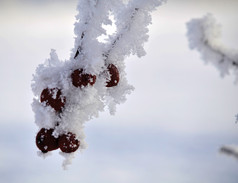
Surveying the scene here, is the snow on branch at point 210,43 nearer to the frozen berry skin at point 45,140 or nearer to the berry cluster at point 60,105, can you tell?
the berry cluster at point 60,105

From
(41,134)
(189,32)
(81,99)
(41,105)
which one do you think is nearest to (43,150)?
(41,134)

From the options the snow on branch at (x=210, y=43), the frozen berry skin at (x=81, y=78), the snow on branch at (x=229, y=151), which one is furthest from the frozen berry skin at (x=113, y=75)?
the snow on branch at (x=229, y=151)

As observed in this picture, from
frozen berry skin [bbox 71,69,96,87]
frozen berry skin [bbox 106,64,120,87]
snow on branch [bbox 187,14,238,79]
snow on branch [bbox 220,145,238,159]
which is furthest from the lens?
frozen berry skin [bbox 106,64,120,87]

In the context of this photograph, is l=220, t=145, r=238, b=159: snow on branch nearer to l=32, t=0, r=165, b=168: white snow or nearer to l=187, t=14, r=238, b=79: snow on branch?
l=187, t=14, r=238, b=79: snow on branch

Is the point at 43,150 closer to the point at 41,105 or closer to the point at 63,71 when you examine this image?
the point at 41,105

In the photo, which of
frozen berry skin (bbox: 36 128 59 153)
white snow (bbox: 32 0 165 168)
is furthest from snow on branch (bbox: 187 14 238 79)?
frozen berry skin (bbox: 36 128 59 153)

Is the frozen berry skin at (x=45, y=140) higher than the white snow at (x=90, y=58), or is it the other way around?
the white snow at (x=90, y=58)

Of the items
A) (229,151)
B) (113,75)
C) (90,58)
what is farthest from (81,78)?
(229,151)

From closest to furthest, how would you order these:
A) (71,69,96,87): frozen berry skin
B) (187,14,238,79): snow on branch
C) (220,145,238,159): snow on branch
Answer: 1. (220,145,238,159): snow on branch
2. (187,14,238,79): snow on branch
3. (71,69,96,87): frozen berry skin

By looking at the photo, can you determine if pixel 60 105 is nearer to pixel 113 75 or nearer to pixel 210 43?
pixel 113 75
